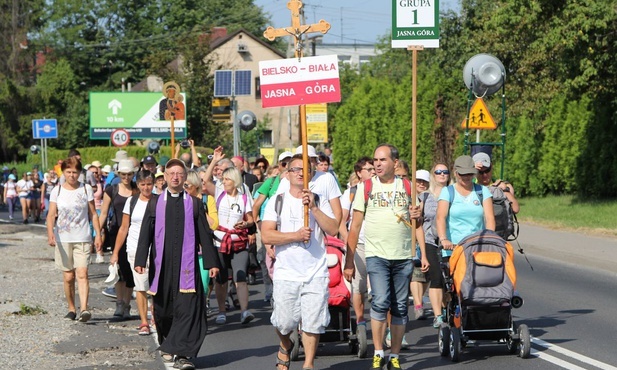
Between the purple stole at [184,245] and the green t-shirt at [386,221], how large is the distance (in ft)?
5.32

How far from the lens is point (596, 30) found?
25766 millimetres

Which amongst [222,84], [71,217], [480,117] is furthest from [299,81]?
[222,84]

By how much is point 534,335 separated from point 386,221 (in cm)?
294

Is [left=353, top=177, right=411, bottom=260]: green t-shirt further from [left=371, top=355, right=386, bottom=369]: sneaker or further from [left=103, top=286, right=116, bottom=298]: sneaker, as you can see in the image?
[left=103, top=286, right=116, bottom=298]: sneaker

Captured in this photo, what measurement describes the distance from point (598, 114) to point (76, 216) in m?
20.5

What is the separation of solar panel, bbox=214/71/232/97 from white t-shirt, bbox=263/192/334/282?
22345 millimetres

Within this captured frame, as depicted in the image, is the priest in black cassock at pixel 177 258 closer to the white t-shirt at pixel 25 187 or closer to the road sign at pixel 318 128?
the white t-shirt at pixel 25 187

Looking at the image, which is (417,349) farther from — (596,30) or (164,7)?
(164,7)

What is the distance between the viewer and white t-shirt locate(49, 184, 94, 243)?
1301cm

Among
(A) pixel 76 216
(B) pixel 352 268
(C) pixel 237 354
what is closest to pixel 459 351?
(B) pixel 352 268

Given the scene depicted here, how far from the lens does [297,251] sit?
8.91 meters

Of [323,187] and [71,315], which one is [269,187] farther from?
[323,187]

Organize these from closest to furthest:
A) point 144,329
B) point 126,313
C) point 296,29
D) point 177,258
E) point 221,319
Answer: point 296,29, point 177,258, point 144,329, point 221,319, point 126,313

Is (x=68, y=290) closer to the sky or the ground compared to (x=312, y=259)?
closer to the ground
